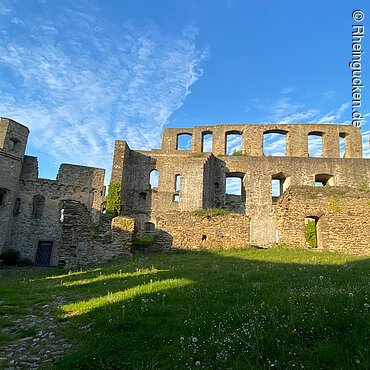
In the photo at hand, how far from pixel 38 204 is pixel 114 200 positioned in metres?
7.50

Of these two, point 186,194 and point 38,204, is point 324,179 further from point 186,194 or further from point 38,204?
point 38,204

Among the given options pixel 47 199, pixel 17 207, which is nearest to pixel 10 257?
pixel 17 207

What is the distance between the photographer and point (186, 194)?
883 inches

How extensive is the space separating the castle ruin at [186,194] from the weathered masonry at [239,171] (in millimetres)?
89

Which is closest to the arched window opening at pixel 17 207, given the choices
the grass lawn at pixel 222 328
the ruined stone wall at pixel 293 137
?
the ruined stone wall at pixel 293 137

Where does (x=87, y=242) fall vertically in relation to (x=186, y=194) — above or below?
below

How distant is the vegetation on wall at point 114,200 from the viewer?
2320 cm

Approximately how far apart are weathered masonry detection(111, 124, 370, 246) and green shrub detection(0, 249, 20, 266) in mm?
9256

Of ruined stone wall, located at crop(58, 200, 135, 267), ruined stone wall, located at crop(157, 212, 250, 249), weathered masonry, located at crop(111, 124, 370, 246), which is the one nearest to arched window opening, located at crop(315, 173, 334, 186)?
weathered masonry, located at crop(111, 124, 370, 246)

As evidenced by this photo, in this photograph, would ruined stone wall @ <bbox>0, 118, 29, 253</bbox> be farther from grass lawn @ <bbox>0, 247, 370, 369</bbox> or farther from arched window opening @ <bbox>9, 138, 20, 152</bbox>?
grass lawn @ <bbox>0, 247, 370, 369</bbox>

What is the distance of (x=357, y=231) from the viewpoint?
13.8 meters

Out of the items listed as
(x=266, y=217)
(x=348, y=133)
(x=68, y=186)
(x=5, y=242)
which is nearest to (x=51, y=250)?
(x=5, y=242)

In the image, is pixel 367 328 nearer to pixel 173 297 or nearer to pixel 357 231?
pixel 173 297

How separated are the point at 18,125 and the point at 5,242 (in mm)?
9852
